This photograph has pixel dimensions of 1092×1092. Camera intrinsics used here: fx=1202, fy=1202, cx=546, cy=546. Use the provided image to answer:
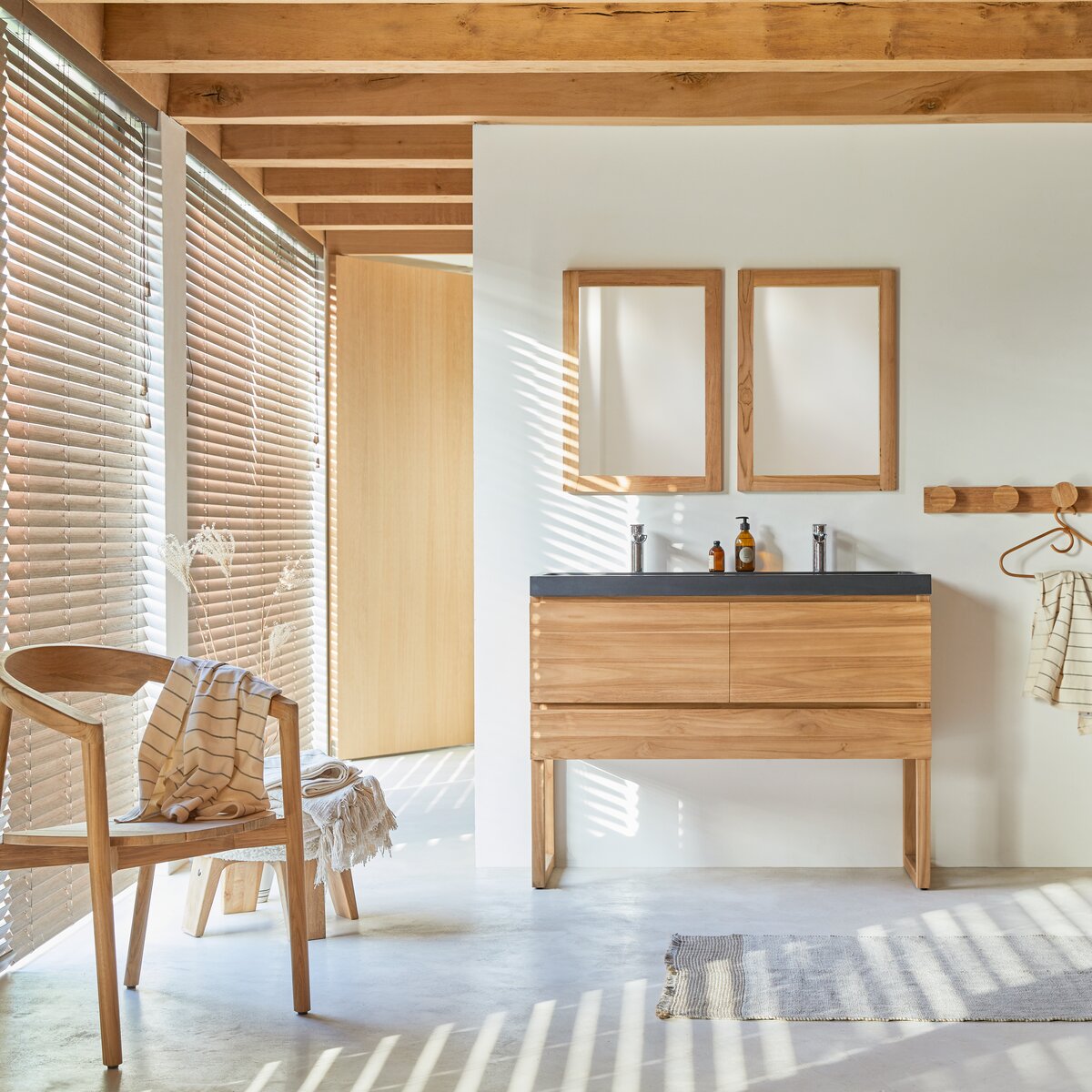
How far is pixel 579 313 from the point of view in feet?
12.5

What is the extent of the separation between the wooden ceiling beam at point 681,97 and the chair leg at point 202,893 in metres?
2.30

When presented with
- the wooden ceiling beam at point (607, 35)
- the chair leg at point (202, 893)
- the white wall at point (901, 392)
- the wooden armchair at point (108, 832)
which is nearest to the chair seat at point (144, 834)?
the wooden armchair at point (108, 832)

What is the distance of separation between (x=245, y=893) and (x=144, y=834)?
1076 mm

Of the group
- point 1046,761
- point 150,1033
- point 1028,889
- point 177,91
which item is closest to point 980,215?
point 1046,761

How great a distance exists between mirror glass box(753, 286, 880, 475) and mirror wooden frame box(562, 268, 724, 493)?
12 centimetres

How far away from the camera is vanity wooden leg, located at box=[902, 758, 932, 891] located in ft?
11.3

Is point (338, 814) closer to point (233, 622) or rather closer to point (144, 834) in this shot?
point (144, 834)

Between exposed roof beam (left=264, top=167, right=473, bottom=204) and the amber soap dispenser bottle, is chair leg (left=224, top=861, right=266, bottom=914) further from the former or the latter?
exposed roof beam (left=264, top=167, right=473, bottom=204)

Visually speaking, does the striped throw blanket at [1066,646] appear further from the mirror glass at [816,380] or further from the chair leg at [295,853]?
the chair leg at [295,853]

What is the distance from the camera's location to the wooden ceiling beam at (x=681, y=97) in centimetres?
373

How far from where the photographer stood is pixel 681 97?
12.4 ft

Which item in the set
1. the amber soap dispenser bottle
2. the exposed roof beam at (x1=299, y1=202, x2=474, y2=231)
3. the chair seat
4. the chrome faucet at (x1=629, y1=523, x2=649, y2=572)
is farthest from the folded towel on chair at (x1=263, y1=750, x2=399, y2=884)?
the exposed roof beam at (x1=299, y1=202, x2=474, y2=231)

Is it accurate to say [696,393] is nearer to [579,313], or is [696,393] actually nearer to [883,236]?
[579,313]

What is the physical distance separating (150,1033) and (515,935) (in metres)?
0.96
